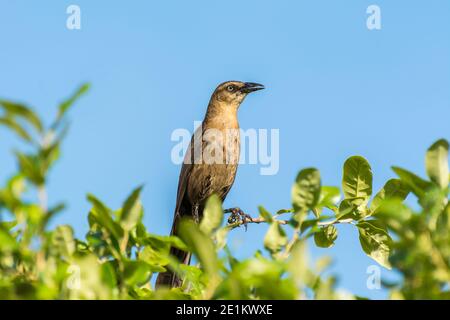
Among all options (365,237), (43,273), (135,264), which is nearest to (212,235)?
(135,264)

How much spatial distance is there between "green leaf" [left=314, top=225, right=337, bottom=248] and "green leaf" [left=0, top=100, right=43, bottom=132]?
1.67m

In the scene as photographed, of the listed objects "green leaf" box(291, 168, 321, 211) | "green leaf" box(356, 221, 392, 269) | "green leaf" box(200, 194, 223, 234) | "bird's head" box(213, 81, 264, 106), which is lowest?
"green leaf" box(356, 221, 392, 269)

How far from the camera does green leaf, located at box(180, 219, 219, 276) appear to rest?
1409mm

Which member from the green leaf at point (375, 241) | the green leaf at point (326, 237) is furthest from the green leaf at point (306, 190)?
the green leaf at point (326, 237)

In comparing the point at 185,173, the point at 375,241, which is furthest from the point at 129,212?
the point at 185,173

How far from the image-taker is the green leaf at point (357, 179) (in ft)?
8.61

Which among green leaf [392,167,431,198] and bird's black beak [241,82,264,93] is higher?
bird's black beak [241,82,264,93]

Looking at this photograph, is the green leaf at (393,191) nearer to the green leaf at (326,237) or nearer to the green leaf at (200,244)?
the green leaf at (326,237)

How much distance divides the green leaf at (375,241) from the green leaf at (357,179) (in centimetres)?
11

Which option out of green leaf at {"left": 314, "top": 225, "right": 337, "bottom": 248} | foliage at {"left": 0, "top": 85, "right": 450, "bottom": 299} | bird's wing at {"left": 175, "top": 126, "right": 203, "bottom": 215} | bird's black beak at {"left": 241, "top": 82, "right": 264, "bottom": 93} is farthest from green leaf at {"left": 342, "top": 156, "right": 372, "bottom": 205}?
bird's black beak at {"left": 241, "top": 82, "right": 264, "bottom": 93}

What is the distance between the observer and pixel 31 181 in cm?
134

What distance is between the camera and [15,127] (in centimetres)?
Answer: 133

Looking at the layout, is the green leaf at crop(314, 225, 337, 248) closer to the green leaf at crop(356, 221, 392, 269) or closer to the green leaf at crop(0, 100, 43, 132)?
the green leaf at crop(356, 221, 392, 269)

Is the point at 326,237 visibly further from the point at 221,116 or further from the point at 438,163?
the point at 221,116
